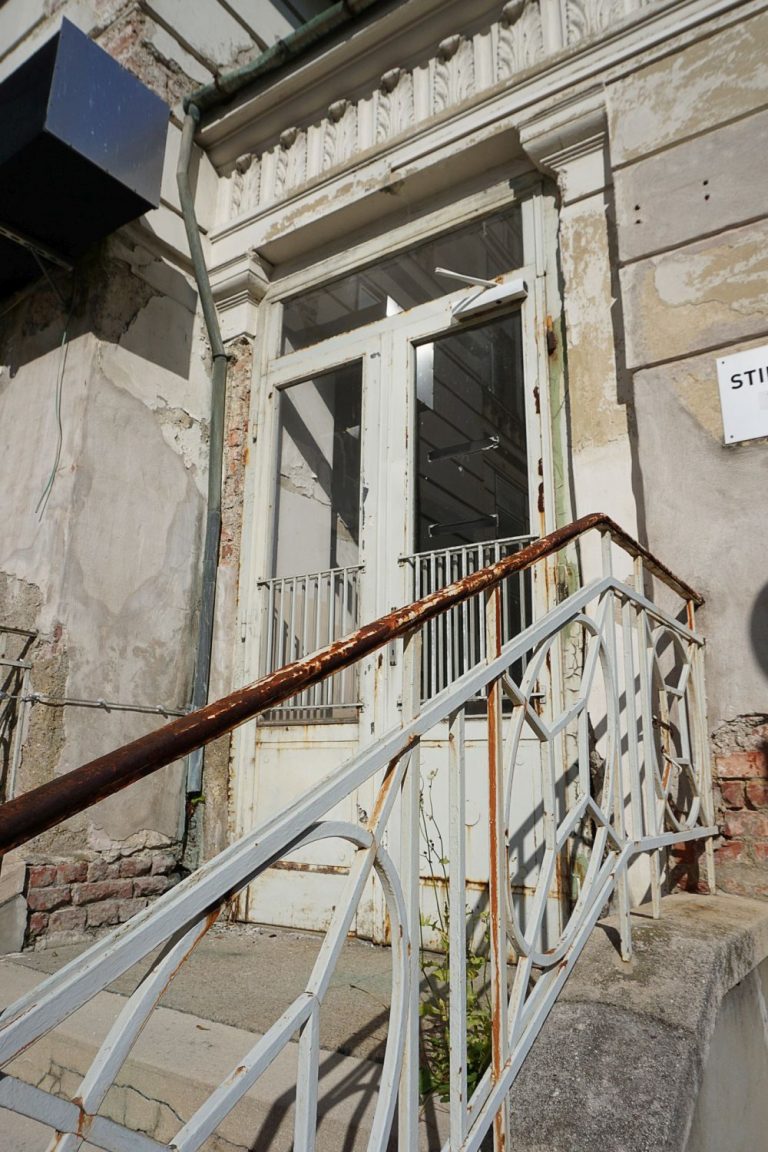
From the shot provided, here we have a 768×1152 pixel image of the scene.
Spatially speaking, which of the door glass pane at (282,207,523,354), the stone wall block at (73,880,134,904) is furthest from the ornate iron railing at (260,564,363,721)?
the door glass pane at (282,207,523,354)

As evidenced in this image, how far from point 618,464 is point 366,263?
2287 millimetres

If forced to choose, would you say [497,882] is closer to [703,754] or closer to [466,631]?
[703,754]

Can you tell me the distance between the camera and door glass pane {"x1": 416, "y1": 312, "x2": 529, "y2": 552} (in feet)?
12.8

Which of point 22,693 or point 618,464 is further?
point 22,693

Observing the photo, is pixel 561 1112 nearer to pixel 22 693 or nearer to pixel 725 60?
pixel 22 693

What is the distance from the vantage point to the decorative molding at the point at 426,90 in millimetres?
4027

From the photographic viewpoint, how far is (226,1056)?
206 centimetres

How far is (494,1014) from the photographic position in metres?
1.50

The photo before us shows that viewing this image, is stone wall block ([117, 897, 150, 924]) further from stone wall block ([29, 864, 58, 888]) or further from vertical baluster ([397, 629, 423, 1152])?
vertical baluster ([397, 629, 423, 1152])

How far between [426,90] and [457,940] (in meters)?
4.65

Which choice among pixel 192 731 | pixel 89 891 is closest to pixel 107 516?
pixel 89 891

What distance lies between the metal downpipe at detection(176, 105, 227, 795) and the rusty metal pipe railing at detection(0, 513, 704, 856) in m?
3.18

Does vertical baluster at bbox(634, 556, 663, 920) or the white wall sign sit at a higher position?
the white wall sign

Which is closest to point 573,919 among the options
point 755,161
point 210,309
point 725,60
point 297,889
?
point 297,889
